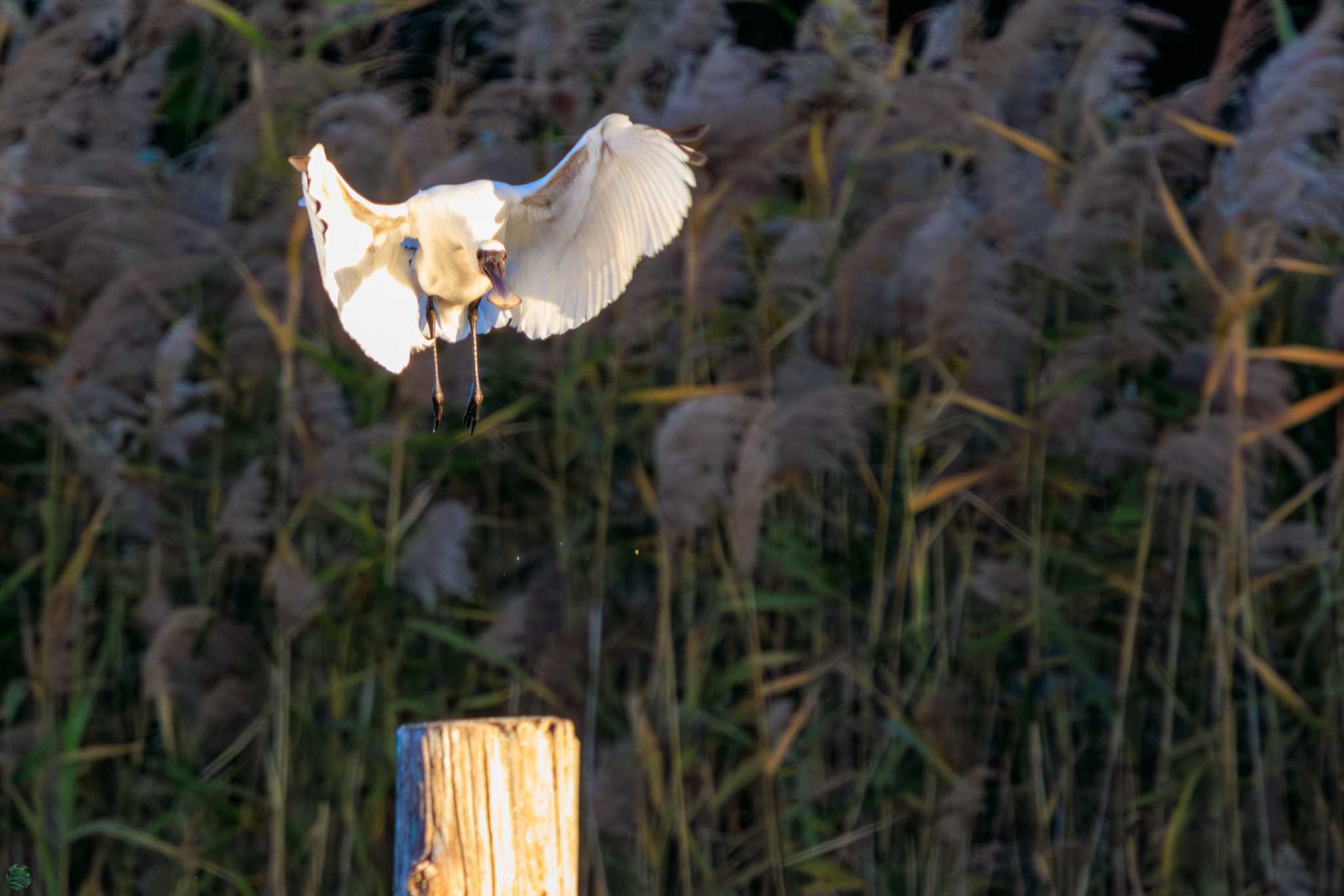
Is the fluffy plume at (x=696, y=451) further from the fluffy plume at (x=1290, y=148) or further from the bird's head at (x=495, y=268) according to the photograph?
the fluffy plume at (x=1290, y=148)

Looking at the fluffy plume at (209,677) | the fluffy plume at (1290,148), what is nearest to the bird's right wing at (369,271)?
the fluffy plume at (209,677)

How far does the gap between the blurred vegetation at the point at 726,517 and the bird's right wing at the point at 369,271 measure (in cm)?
83

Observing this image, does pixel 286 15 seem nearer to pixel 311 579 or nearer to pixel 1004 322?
pixel 311 579

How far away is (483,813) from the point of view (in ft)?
7.97

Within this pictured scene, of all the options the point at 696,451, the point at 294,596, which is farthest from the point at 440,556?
the point at 696,451

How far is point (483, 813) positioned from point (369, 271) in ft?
3.59

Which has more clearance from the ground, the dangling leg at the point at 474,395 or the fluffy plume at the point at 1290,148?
the fluffy plume at the point at 1290,148

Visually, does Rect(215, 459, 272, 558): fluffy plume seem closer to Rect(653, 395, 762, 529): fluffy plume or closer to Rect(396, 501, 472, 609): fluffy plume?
Rect(396, 501, 472, 609): fluffy plume

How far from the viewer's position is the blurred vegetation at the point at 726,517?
3.96m

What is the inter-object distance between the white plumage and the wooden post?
0.78 meters

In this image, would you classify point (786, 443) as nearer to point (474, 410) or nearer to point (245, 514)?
point (474, 410)

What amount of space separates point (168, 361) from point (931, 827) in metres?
2.06

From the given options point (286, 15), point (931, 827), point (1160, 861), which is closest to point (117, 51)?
point (286, 15)

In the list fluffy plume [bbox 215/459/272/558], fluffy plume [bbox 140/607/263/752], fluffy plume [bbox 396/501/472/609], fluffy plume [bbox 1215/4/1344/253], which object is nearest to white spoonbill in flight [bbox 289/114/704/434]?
fluffy plume [bbox 396/501/472/609]
